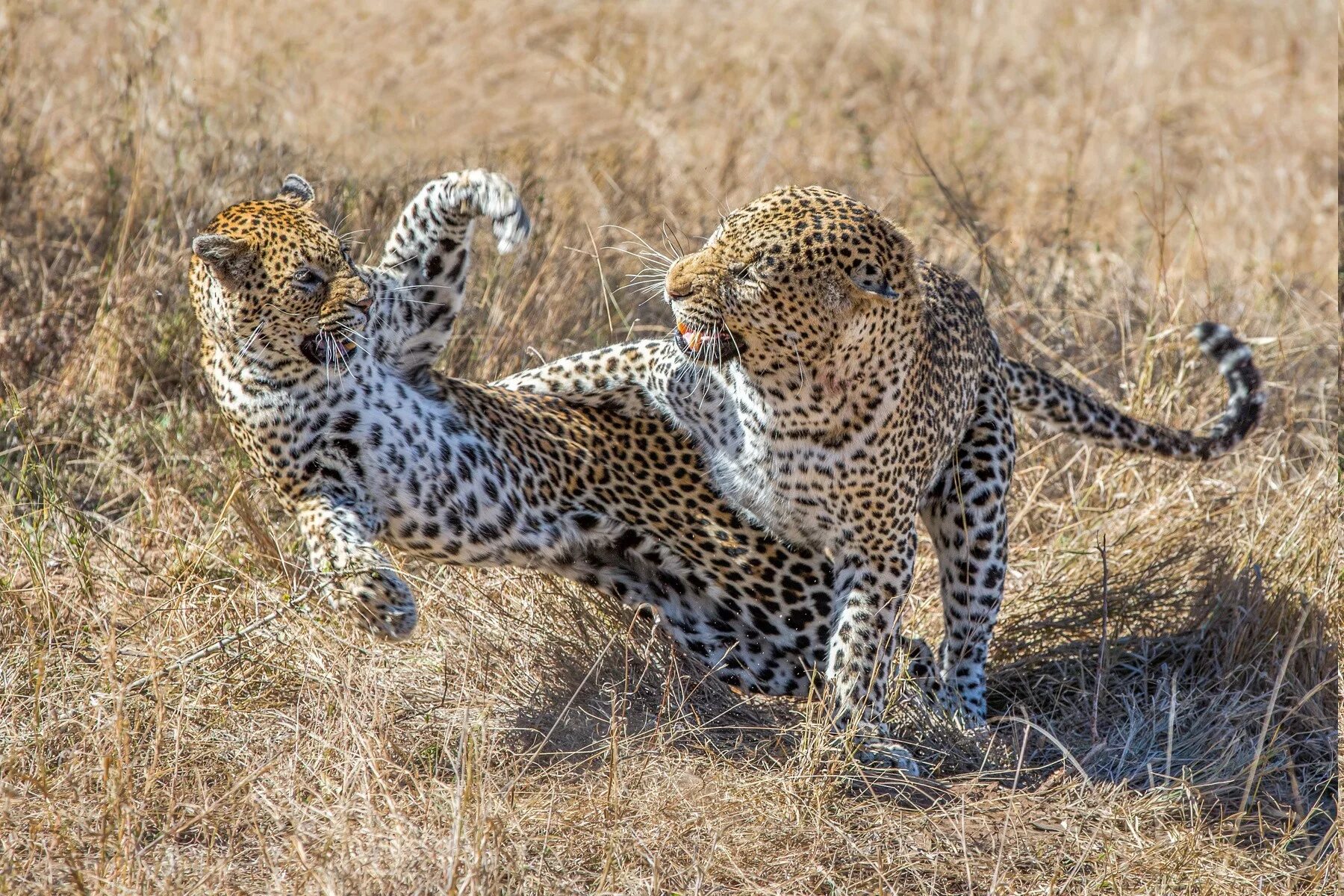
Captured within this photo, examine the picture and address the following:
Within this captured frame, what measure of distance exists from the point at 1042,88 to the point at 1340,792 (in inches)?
325

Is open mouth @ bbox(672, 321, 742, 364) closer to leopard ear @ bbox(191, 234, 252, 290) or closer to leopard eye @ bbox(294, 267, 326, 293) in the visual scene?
leopard eye @ bbox(294, 267, 326, 293)

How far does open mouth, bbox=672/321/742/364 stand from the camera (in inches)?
197

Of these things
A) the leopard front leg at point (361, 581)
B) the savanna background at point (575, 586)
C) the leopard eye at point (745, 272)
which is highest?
the leopard eye at point (745, 272)

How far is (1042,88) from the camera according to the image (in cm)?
1198

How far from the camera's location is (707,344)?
5.02 m

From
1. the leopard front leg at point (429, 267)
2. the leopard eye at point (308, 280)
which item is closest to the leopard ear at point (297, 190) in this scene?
the leopard front leg at point (429, 267)

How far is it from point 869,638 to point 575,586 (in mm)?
1187

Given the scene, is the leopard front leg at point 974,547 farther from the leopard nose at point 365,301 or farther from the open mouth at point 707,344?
the leopard nose at point 365,301

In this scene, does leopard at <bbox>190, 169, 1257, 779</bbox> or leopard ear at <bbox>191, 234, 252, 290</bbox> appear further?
leopard at <bbox>190, 169, 1257, 779</bbox>

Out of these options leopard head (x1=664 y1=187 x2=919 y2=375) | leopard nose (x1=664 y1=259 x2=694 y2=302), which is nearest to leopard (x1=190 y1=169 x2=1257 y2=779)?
leopard nose (x1=664 y1=259 x2=694 y2=302)

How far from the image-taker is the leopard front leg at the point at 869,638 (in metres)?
5.32

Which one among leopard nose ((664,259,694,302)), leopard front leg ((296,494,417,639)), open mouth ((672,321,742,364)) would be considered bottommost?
leopard front leg ((296,494,417,639))

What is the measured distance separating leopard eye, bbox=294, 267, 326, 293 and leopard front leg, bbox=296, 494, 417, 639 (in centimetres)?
71

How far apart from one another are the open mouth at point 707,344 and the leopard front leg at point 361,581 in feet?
3.77
